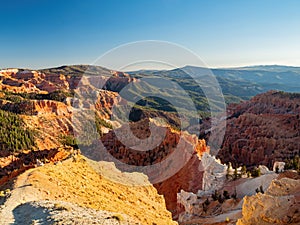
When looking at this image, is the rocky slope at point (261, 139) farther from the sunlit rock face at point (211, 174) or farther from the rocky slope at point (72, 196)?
the rocky slope at point (72, 196)

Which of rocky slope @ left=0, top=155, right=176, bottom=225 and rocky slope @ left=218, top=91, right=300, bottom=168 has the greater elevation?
rocky slope @ left=0, top=155, right=176, bottom=225

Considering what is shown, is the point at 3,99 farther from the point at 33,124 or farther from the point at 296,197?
the point at 296,197

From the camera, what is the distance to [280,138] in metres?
63.4

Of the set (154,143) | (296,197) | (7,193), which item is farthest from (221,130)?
(7,193)

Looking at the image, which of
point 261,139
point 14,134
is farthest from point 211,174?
point 14,134

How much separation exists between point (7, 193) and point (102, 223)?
5700mm

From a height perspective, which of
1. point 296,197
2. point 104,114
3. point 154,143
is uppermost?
point 296,197

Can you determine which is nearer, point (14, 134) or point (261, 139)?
point (261, 139)

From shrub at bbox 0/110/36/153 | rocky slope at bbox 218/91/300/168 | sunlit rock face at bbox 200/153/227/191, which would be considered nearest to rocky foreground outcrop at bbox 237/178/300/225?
sunlit rock face at bbox 200/153/227/191

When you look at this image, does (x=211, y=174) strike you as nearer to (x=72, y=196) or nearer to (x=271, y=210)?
(x=271, y=210)

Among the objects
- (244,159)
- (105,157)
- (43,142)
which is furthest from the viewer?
(43,142)

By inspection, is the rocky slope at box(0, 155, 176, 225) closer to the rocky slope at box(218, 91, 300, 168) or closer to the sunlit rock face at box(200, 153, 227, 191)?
the sunlit rock face at box(200, 153, 227, 191)

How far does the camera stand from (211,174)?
36.8m

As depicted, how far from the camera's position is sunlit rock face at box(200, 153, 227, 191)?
34.2 meters
